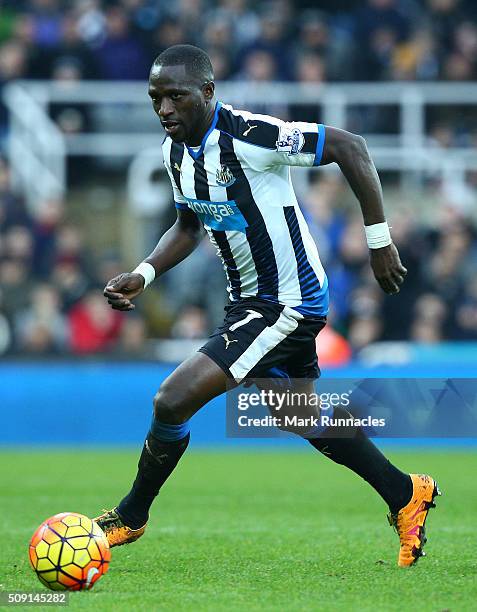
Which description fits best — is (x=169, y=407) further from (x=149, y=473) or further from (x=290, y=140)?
(x=290, y=140)

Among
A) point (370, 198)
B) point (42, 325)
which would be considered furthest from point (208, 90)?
point (42, 325)

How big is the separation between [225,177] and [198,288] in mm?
8663

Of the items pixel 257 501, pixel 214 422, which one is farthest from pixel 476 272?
pixel 257 501

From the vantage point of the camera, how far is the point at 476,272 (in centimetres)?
1443

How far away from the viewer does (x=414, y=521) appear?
606cm

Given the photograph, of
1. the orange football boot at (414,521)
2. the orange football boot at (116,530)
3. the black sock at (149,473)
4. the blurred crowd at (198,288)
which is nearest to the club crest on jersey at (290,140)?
the black sock at (149,473)

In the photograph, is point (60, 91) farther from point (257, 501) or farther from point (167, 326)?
point (257, 501)

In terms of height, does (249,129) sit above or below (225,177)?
above

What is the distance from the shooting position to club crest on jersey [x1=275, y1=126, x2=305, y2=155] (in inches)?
225

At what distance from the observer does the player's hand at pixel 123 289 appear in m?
5.97

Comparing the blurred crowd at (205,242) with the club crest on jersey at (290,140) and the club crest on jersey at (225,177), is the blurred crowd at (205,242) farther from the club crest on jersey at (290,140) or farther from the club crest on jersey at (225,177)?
the club crest on jersey at (290,140)

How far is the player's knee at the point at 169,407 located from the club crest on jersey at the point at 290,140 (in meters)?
1.21

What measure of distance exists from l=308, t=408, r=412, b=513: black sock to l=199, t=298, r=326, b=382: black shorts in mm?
339

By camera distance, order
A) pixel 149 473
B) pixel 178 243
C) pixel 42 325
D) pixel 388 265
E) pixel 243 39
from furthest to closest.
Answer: pixel 243 39 < pixel 42 325 < pixel 178 243 < pixel 149 473 < pixel 388 265
